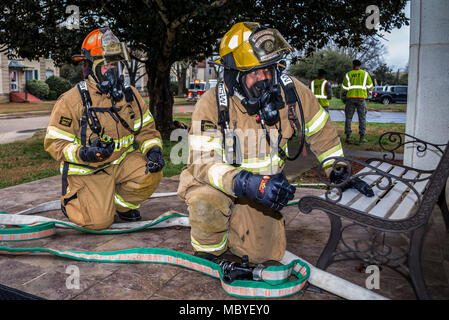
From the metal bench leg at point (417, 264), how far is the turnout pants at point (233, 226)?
3.30ft

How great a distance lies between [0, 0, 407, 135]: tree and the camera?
8289 millimetres

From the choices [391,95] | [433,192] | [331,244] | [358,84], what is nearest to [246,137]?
[331,244]

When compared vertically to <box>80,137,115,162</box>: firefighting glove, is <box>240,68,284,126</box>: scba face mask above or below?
above

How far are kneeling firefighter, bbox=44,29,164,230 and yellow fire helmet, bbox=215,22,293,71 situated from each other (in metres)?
1.34

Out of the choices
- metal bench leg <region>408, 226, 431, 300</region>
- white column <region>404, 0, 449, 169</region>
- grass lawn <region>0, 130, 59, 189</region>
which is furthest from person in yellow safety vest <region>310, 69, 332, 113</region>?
metal bench leg <region>408, 226, 431, 300</region>

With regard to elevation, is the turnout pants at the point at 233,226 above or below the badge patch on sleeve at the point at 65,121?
below

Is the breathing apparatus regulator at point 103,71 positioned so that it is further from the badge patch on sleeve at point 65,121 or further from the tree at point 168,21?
the tree at point 168,21

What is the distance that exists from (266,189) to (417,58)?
3.29 metres

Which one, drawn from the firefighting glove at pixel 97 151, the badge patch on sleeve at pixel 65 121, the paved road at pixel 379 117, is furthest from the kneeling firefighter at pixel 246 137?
the paved road at pixel 379 117

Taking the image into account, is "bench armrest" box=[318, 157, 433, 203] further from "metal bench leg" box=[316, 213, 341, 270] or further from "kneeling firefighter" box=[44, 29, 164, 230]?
"kneeling firefighter" box=[44, 29, 164, 230]

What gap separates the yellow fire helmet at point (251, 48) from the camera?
9.14 ft

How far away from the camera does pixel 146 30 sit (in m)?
9.54

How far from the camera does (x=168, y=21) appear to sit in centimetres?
862

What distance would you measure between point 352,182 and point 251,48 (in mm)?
1131
